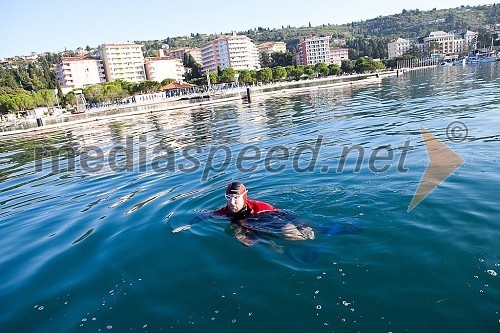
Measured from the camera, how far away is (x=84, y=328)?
4.37 metres

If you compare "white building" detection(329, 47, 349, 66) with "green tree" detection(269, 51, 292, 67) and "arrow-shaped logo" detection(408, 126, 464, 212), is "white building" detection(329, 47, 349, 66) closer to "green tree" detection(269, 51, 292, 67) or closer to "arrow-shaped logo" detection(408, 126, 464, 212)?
"green tree" detection(269, 51, 292, 67)

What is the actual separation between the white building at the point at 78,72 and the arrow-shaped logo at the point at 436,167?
140109mm

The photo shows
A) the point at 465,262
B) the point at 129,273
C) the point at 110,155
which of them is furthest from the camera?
the point at 110,155

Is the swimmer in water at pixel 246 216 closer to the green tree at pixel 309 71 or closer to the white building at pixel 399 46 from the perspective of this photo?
the green tree at pixel 309 71

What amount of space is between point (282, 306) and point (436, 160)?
294 inches

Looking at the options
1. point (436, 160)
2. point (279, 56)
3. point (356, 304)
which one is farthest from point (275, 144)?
point (279, 56)

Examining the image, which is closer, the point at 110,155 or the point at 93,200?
the point at 93,200

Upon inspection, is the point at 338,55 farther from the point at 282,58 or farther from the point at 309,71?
the point at 309,71

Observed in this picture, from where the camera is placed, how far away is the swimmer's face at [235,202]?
6.43 meters

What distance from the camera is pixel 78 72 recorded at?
13812 centimetres

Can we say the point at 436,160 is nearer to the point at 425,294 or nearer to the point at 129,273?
the point at 425,294

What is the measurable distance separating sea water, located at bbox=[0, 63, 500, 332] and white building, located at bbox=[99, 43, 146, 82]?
143141 millimetres

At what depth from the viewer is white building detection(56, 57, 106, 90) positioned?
13568 centimetres

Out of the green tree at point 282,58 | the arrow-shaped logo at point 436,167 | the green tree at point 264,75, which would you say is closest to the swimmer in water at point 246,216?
the arrow-shaped logo at point 436,167
